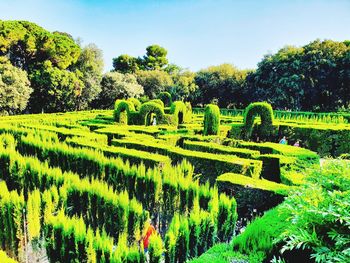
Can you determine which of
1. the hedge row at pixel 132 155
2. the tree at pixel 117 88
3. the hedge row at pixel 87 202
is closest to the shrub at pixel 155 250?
the hedge row at pixel 87 202

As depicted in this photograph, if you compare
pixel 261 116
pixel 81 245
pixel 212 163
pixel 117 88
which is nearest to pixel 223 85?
pixel 117 88

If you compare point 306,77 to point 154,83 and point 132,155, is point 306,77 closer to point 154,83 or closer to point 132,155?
point 154,83

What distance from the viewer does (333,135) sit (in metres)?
17.3

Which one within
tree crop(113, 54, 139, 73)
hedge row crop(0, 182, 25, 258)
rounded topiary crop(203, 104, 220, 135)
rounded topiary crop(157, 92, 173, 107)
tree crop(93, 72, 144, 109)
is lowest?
hedge row crop(0, 182, 25, 258)

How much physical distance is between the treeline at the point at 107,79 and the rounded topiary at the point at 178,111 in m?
17.9

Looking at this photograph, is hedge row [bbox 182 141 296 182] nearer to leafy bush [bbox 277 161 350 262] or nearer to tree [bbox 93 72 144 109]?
leafy bush [bbox 277 161 350 262]

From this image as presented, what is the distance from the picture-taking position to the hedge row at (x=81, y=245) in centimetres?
472

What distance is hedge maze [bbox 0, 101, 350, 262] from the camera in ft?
17.9

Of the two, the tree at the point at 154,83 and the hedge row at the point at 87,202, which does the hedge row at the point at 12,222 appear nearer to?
the hedge row at the point at 87,202

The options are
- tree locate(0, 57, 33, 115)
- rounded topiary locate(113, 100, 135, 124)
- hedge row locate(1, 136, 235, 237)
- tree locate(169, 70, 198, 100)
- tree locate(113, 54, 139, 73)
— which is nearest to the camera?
hedge row locate(1, 136, 235, 237)

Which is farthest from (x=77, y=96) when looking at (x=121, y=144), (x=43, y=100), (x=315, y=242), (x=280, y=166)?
(x=315, y=242)

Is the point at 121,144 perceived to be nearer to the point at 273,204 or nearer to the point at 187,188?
the point at 187,188

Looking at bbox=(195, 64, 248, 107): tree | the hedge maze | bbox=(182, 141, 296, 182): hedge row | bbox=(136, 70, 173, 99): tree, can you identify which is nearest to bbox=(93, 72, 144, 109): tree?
bbox=(136, 70, 173, 99): tree

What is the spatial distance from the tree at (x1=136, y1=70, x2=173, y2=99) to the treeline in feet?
8.08
